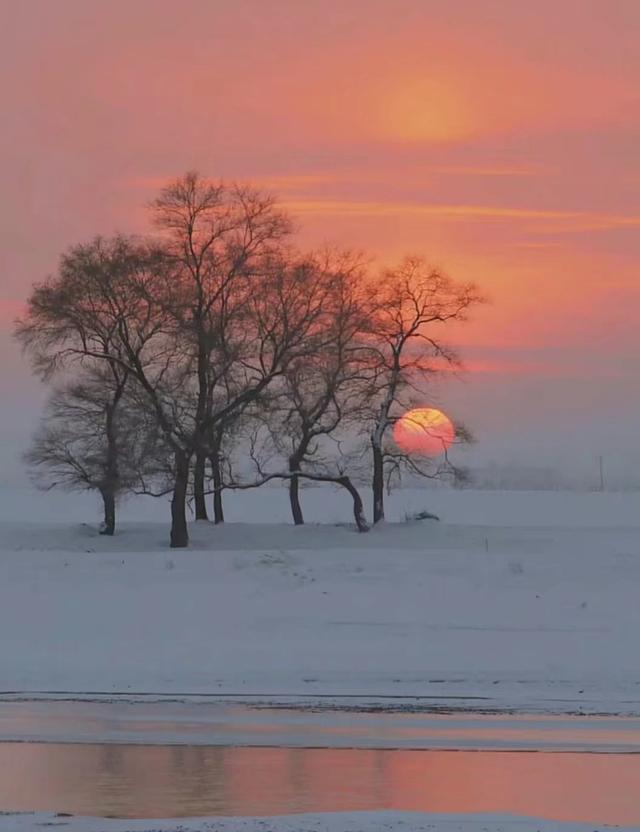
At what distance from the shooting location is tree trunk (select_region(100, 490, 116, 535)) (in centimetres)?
5487

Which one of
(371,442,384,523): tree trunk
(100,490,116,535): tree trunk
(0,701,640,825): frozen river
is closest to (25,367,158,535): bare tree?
(100,490,116,535): tree trunk

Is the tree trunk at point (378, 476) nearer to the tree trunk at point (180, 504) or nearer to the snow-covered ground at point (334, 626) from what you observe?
the tree trunk at point (180, 504)

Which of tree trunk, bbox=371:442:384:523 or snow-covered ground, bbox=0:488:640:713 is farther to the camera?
tree trunk, bbox=371:442:384:523

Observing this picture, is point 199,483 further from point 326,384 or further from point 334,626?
point 334,626

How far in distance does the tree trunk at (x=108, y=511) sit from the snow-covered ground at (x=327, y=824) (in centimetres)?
4375

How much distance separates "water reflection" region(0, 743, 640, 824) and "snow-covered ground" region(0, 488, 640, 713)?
480cm

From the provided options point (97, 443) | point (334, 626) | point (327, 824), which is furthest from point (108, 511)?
point (327, 824)

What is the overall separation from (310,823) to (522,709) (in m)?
8.15

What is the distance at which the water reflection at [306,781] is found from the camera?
39.8ft

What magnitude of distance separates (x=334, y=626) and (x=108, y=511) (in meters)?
29.3

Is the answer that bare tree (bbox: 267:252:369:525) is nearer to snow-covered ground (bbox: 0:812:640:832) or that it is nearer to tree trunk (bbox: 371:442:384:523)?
tree trunk (bbox: 371:442:384:523)

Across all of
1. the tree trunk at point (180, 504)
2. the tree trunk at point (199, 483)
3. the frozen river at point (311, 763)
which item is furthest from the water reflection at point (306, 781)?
the tree trunk at point (199, 483)

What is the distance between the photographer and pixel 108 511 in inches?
2196

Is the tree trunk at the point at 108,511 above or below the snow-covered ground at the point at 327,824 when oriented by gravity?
above
